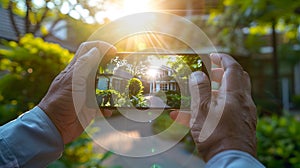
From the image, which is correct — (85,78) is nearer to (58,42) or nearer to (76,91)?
(76,91)

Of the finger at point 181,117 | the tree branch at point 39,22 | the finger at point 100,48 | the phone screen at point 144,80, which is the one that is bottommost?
the finger at point 181,117

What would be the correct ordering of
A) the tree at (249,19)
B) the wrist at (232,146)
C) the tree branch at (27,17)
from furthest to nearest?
the tree at (249,19), the tree branch at (27,17), the wrist at (232,146)

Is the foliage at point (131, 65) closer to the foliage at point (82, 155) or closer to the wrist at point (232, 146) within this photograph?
the wrist at point (232, 146)

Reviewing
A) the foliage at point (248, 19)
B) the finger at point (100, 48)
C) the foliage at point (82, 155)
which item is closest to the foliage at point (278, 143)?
the foliage at point (248, 19)

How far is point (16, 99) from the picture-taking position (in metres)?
1.29

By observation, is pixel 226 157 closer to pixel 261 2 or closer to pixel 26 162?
pixel 26 162

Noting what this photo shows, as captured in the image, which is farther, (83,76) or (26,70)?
(26,70)

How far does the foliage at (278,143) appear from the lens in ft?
6.64

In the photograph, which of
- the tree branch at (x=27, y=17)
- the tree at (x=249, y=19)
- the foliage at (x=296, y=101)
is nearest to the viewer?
the tree branch at (x=27, y=17)

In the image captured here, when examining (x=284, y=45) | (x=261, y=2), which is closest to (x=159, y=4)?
(x=261, y=2)

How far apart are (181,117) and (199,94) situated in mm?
75

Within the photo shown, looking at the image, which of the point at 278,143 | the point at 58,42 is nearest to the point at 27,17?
the point at 58,42

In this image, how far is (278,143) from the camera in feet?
7.30

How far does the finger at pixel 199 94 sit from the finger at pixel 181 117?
23 mm
